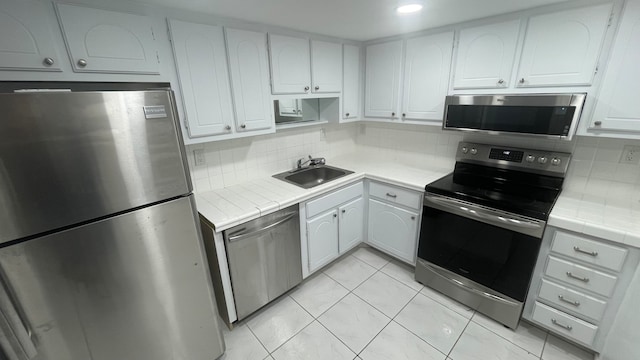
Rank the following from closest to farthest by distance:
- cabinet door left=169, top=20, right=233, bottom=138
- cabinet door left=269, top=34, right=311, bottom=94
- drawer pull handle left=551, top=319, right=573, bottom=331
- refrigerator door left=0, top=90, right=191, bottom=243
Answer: refrigerator door left=0, top=90, right=191, bottom=243 → cabinet door left=169, top=20, right=233, bottom=138 → drawer pull handle left=551, top=319, right=573, bottom=331 → cabinet door left=269, top=34, right=311, bottom=94

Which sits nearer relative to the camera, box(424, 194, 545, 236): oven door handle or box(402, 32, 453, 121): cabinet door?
box(424, 194, 545, 236): oven door handle

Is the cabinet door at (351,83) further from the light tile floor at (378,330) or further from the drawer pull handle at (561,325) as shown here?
the drawer pull handle at (561,325)

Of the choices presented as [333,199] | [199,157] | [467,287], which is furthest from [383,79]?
[467,287]

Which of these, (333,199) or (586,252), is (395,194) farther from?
(586,252)

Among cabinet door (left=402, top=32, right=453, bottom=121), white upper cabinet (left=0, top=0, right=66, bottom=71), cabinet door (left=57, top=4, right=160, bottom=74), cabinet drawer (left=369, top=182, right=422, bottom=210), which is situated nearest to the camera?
white upper cabinet (left=0, top=0, right=66, bottom=71)

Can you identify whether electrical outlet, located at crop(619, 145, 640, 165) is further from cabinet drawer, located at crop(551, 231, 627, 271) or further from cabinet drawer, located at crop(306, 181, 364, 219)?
cabinet drawer, located at crop(306, 181, 364, 219)

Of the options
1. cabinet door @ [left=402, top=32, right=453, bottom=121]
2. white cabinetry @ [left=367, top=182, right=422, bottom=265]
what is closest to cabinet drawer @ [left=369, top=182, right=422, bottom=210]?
white cabinetry @ [left=367, top=182, right=422, bottom=265]

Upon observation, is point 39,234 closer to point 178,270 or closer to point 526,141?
point 178,270

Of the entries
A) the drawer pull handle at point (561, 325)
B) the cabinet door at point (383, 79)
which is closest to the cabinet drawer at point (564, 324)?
the drawer pull handle at point (561, 325)

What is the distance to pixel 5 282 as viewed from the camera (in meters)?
0.93

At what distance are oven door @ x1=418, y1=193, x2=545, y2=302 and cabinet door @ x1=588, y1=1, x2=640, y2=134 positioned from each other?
707mm

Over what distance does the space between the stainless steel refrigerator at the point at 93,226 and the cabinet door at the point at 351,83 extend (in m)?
1.77

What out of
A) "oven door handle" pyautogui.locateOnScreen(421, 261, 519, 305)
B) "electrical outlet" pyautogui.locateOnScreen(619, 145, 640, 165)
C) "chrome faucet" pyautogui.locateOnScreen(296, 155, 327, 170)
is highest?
"electrical outlet" pyautogui.locateOnScreen(619, 145, 640, 165)

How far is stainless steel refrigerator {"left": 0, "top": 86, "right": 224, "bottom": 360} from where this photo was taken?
0.91m
